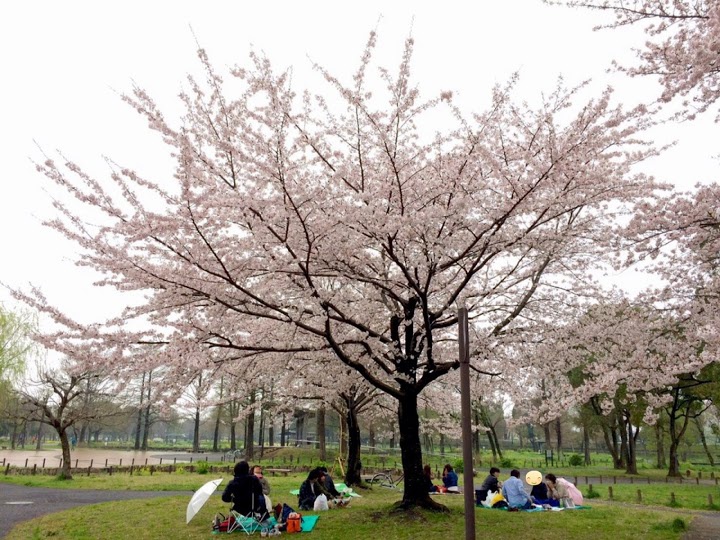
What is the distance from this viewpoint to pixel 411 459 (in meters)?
9.52

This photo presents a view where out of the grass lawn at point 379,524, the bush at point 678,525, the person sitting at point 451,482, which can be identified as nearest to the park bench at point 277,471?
the person sitting at point 451,482

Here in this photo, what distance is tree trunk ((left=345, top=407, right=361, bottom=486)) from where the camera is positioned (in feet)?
51.2

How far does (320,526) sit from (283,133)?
22.5ft

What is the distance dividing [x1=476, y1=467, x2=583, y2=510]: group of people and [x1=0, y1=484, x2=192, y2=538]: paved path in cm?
838

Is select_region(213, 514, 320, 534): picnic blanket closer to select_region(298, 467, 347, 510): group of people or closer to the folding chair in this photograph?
the folding chair

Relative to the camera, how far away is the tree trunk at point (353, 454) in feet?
51.2

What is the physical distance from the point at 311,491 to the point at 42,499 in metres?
8.05

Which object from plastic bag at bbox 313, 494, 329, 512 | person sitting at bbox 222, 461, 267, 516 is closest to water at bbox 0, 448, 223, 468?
plastic bag at bbox 313, 494, 329, 512

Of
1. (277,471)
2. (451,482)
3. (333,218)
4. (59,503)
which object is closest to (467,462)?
(333,218)

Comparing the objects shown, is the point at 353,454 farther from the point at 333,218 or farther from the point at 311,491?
the point at 333,218

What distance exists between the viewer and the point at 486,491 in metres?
11.2

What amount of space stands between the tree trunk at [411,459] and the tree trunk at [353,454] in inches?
244

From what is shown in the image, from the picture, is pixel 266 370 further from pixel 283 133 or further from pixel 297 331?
pixel 283 133

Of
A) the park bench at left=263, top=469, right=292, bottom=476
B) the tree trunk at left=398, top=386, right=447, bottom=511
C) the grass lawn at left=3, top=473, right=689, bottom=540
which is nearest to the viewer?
the grass lawn at left=3, top=473, right=689, bottom=540
